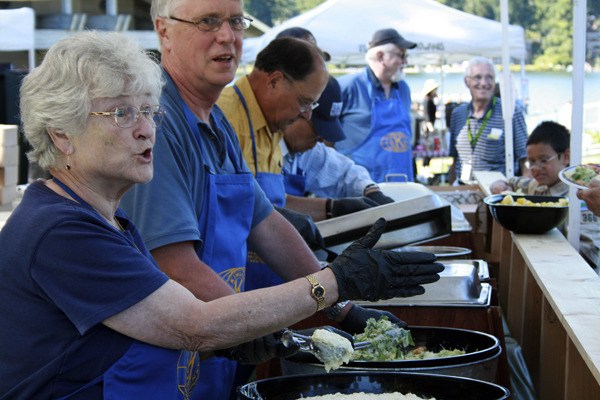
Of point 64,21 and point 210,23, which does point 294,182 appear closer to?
point 210,23

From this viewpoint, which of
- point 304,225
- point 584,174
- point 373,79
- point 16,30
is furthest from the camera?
point 16,30

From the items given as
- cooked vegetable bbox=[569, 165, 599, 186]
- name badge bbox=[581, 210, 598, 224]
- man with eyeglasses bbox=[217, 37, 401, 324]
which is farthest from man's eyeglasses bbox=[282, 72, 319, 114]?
name badge bbox=[581, 210, 598, 224]

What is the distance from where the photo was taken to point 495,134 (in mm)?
6871

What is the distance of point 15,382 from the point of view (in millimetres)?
1536

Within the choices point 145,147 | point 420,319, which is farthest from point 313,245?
point 145,147

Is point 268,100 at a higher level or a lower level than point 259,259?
higher

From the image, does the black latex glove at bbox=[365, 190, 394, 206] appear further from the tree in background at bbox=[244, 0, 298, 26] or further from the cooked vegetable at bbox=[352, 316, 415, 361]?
the tree in background at bbox=[244, 0, 298, 26]

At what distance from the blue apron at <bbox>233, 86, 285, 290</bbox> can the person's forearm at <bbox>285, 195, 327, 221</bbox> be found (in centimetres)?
64

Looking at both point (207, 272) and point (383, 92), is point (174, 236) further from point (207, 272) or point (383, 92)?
point (383, 92)

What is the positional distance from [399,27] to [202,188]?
8.53m

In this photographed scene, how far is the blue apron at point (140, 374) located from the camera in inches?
60.9

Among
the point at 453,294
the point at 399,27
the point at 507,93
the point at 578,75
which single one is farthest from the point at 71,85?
the point at 399,27

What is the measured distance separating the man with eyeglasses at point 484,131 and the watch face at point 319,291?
515cm

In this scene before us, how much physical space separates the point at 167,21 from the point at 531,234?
1978mm
